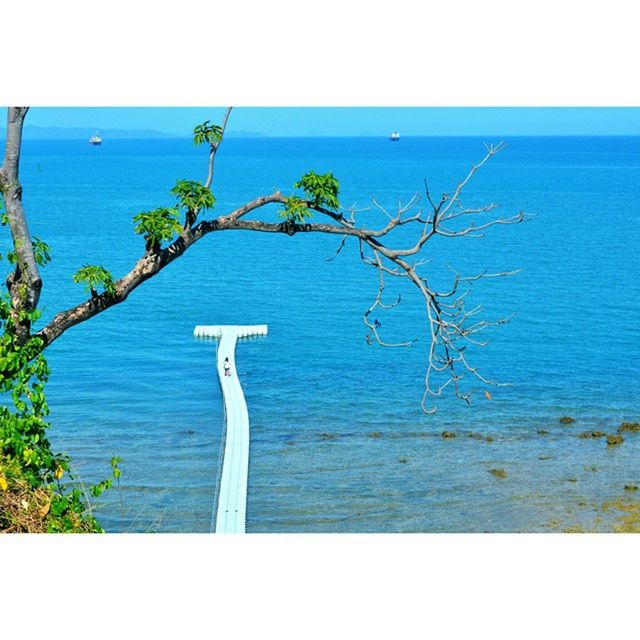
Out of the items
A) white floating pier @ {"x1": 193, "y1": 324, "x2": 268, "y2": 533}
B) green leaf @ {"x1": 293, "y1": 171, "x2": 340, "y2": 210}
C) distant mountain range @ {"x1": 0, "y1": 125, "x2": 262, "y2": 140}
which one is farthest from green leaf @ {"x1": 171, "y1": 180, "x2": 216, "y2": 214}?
distant mountain range @ {"x1": 0, "y1": 125, "x2": 262, "y2": 140}

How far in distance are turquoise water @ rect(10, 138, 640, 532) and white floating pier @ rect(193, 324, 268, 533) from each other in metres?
0.24

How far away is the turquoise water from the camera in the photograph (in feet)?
41.5

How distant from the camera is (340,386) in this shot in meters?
17.6

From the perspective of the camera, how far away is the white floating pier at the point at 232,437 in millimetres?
11586

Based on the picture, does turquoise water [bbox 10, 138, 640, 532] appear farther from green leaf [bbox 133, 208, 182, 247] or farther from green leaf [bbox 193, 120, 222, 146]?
green leaf [bbox 193, 120, 222, 146]

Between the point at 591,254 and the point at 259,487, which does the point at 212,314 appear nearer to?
the point at 259,487

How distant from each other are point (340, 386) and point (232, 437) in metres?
3.44

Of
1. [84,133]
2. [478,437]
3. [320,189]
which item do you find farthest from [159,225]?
[84,133]

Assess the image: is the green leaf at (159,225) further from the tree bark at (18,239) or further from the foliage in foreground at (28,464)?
the tree bark at (18,239)

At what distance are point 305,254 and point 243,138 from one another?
8895 centimetres

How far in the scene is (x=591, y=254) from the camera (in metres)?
29.2

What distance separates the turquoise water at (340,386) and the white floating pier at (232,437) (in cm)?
24

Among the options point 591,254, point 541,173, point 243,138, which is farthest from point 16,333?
point 243,138

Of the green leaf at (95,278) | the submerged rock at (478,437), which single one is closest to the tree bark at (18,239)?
the green leaf at (95,278)
